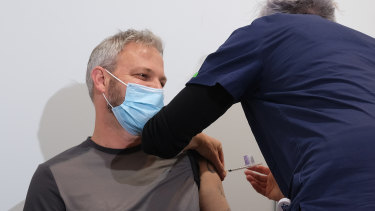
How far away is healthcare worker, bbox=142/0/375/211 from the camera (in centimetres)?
83

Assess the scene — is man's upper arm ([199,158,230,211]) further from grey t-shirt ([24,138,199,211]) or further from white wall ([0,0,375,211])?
white wall ([0,0,375,211])

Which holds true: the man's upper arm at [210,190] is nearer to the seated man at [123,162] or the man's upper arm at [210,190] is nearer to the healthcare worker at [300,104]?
the seated man at [123,162]

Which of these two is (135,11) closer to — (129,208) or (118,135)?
(118,135)

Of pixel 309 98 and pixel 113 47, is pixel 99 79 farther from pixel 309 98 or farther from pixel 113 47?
pixel 309 98

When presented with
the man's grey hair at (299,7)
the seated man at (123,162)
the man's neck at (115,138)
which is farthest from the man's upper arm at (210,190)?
the man's grey hair at (299,7)

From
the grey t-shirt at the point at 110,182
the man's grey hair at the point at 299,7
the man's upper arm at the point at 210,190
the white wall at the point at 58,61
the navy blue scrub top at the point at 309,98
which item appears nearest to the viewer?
the navy blue scrub top at the point at 309,98

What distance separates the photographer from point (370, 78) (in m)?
0.92

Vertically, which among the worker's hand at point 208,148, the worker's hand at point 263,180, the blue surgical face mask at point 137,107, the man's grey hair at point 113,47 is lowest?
the worker's hand at point 263,180

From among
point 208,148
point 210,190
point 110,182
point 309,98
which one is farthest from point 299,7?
point 110,182

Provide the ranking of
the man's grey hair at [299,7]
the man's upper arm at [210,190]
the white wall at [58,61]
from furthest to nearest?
the white wall at [58,61] < the man's upper arm at [210,190] < the man's grey hair at [299,7]

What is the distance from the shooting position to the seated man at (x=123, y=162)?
1255 millimetres

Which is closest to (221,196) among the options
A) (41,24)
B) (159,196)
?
(159,196)

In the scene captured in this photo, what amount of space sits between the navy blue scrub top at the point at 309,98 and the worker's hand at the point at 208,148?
1.13 ft

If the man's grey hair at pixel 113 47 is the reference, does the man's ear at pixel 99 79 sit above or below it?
below
